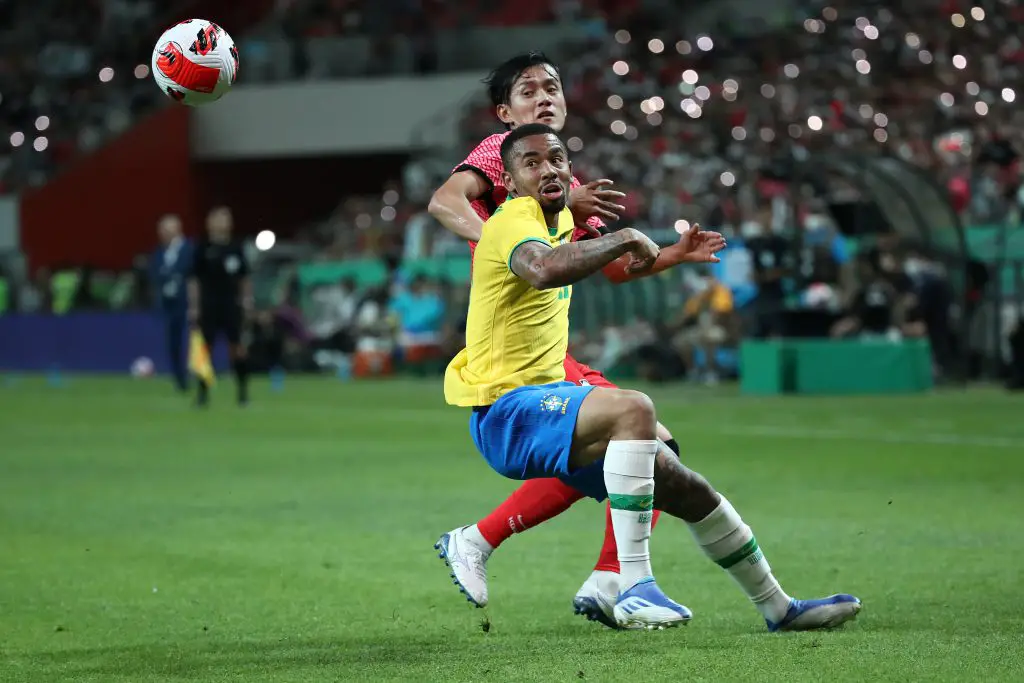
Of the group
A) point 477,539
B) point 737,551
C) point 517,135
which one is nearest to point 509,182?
point 517,135

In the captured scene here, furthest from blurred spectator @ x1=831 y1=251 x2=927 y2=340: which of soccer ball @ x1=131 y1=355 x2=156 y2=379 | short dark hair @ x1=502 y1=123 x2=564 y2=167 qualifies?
short dark hair @ x1=502 y1=123 x2=564 y2=167

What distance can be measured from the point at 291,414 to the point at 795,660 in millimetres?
14865

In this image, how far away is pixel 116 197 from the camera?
43219 mm

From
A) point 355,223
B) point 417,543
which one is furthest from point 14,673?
point 355,223

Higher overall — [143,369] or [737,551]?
[737,551]

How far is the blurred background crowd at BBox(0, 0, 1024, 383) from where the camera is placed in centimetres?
2327

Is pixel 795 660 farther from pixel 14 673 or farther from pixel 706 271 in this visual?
pixel 706 271

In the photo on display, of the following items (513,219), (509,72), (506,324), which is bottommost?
(506,324)

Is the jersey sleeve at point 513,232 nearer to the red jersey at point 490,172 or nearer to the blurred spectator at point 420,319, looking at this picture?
the red jersey at point 490,172

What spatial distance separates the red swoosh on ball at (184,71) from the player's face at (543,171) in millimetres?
1940

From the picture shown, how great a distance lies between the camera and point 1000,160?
2323 cm

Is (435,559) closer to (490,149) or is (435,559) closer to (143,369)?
(490,149)

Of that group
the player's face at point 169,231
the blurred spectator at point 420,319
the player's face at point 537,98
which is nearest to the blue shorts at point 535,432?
the player's face at point 537,98

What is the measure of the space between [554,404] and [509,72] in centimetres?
176
